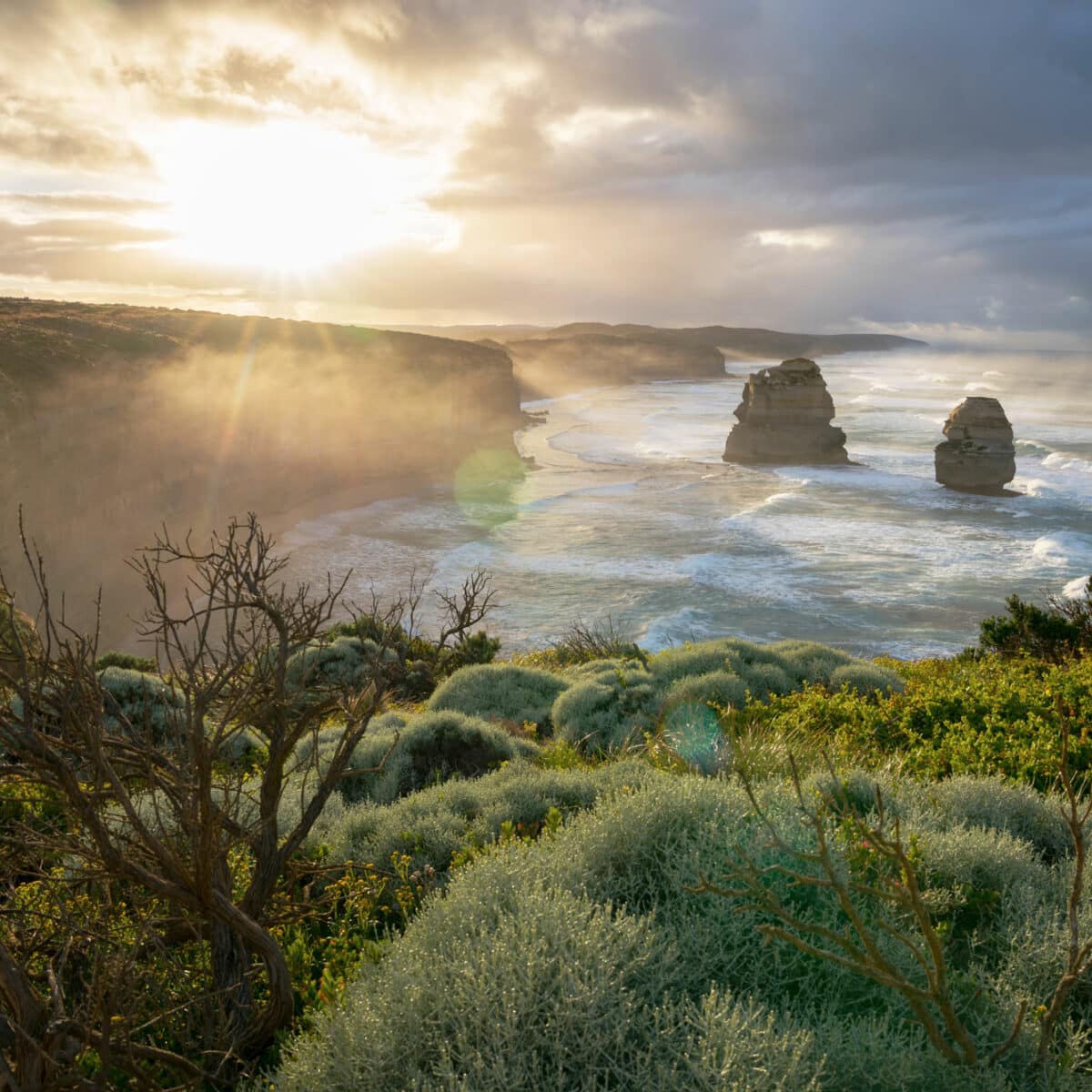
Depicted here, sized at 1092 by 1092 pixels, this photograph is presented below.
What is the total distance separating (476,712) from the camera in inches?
418

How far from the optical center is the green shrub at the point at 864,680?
10.1 m

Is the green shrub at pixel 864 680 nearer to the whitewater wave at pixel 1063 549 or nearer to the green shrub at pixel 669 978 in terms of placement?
the green shrub at pixel 669 978

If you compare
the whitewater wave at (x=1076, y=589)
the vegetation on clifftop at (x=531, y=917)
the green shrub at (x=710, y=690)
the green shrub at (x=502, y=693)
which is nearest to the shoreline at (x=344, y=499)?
the green shrub at (x=502, y=693)

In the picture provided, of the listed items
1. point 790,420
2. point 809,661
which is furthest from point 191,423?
point 790,420

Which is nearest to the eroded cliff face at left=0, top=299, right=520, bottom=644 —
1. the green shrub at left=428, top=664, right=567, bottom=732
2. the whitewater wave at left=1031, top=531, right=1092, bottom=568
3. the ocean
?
the ocean

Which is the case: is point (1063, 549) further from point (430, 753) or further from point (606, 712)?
point (430, 753)

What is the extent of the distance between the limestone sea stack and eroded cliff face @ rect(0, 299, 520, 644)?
2265 centimetres

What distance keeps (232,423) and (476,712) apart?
40667mm

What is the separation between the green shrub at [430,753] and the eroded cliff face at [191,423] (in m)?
22.4

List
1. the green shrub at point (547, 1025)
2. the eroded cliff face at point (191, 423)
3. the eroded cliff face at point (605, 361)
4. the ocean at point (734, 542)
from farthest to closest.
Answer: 1. the eroded cliff face at point (605, 361)
2. the eroded cliff face at point (191, 423)
3. the ocean at point (734, 542)
4. the green shrub at point (547, 1025)

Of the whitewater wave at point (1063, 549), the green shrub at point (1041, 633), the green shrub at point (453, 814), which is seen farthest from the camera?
the whitewater wave at point (1063, 549)

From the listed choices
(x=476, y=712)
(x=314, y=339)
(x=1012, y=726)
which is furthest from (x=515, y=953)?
(x=314, y=339)

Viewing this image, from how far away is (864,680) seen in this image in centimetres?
1026

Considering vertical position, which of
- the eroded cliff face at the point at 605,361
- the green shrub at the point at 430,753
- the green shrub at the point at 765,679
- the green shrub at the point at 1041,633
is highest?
the eroded cliff face at the point at 605,361
